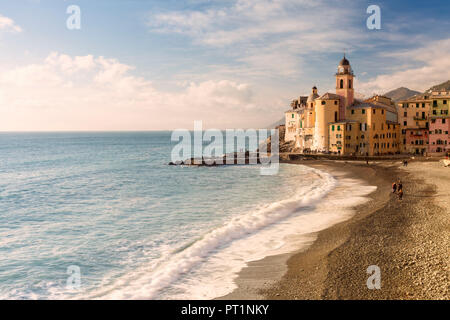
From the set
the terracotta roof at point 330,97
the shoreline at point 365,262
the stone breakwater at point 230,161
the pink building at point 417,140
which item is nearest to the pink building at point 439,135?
the pink building at point 417,140

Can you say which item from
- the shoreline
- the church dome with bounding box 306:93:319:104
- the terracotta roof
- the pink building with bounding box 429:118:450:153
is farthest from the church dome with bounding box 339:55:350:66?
the shoreline

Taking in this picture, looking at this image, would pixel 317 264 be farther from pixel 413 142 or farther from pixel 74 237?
pixel 413 142

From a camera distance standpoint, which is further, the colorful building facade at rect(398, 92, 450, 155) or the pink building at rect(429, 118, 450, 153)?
the colorful building facade at rect(398, 92, 450, 155)

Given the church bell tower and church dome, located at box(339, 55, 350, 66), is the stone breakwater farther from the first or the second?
church dome, located at box(339, 55, 350, 66)

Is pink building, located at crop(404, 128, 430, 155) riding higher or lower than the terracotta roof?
lower

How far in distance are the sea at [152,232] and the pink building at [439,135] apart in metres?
34.2

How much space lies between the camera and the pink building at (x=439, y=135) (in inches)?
2630

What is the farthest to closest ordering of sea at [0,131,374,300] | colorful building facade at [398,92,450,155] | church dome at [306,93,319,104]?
church dome at [306,93,319,104]
colorful building facade at [398,92,450,155]
sea at [0,131,374,300]

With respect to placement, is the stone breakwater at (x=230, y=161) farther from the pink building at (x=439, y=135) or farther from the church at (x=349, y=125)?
the pink building at (x=439, y=135)

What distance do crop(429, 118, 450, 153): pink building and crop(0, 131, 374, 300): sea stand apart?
34160 millimetres

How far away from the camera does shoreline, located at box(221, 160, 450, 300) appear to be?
1269 cm

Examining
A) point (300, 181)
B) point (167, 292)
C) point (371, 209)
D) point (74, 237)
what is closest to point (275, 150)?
point (300, 181)

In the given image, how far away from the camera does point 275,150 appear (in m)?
93.1
